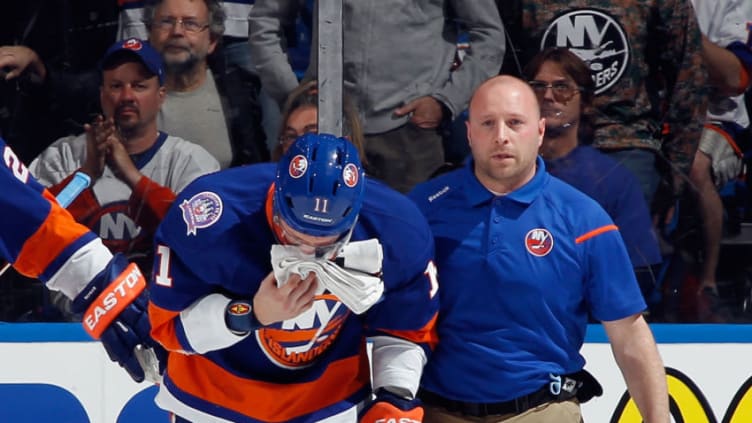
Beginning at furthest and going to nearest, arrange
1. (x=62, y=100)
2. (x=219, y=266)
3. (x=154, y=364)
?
1. (x=62, y=100)
2. (x=154, y=364)
3. (x=219, y=266)

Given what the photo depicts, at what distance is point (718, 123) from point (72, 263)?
6.48 feet

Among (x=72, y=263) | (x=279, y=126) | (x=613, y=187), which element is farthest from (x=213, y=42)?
(x=613, y=187)

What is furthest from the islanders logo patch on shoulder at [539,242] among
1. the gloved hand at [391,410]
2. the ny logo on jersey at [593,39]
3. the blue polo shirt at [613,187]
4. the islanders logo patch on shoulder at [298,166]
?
the ny logo on jersey at [593,39]

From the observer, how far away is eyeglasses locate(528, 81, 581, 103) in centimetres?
320

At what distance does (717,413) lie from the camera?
127 inches

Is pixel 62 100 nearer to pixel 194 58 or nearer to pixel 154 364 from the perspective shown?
pixel 194 58

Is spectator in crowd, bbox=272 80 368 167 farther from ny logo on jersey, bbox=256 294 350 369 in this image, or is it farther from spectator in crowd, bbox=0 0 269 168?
ny logo on jersey, bbox=256 294 350 369

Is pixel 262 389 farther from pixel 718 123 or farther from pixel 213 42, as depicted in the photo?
pixel 718 123

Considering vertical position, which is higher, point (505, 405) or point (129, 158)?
point (129, 158)

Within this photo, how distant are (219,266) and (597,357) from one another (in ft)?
5.06

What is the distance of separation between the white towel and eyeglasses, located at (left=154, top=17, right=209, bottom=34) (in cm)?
141

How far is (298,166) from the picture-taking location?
1.94m

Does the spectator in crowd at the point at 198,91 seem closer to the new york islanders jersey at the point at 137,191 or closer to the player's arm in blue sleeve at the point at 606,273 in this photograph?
the new york islanders jersey at the point at 137,191

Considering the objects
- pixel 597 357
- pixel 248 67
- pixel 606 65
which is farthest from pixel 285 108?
pixel 597 357
